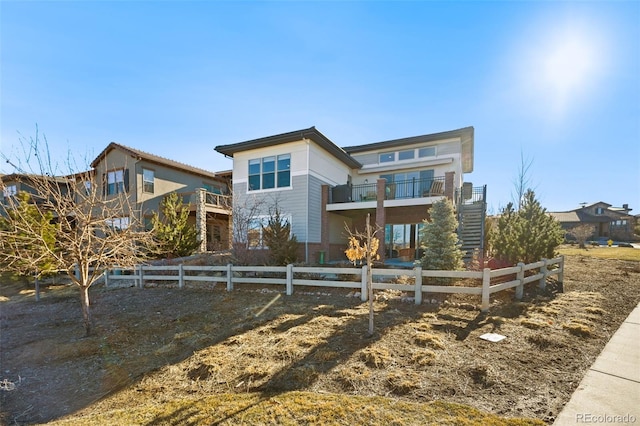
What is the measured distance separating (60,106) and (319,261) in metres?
12.2

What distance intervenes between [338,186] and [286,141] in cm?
395

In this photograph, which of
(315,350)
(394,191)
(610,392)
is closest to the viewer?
(610,392)

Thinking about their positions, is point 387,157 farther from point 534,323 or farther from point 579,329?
point 579,329

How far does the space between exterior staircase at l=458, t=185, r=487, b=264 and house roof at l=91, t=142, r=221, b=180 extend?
18.8 meters

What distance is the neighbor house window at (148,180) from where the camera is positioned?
18956 millimetres

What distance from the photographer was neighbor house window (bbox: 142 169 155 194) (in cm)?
1896

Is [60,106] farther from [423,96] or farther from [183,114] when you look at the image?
[423,96]

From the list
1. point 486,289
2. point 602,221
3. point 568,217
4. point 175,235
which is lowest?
point 486,289

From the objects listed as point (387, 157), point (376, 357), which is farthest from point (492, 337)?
point (387, 157)

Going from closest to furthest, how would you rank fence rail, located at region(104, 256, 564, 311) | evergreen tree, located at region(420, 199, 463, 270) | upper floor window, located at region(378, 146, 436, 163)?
1. fence rail, located at region(104, 256, 564, 311)
2. evergreen tree, located at region(420, 199, 463, 270)
3. upper floor window, located at region(378, 146, 436, 163)

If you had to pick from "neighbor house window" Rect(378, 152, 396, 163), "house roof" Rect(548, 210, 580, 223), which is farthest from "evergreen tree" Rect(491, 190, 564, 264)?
"house roof" Rect(548, 210, 580, 223)

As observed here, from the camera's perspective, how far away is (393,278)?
9938 millimetres

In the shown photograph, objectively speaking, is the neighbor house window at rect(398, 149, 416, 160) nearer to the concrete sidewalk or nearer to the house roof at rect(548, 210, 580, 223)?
the concrete sidewalk

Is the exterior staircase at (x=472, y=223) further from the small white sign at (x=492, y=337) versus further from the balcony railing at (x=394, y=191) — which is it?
the small white sign at (x=492, y=337)
